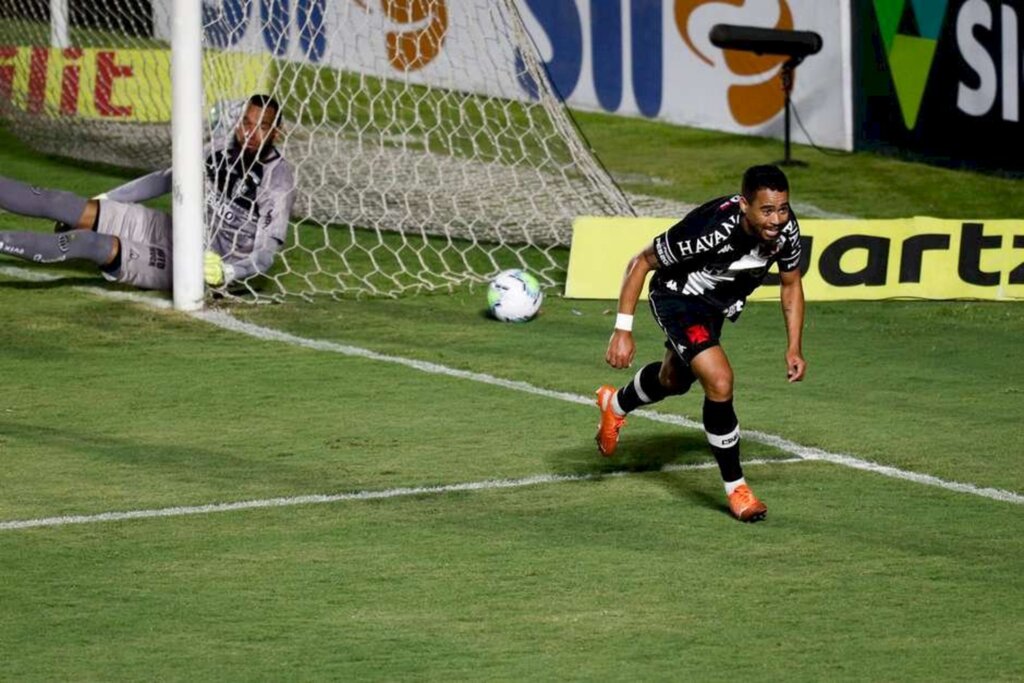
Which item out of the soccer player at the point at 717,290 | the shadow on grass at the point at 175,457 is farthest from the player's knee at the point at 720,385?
the shadow on grass at the point at 175,457

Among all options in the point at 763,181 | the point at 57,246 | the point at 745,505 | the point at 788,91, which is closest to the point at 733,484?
the point at 745,505

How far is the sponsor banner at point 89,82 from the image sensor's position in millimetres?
14461

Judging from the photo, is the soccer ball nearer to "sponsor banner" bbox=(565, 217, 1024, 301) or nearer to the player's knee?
"sponsor banner" bbox=(565, 217, 1024, 301)

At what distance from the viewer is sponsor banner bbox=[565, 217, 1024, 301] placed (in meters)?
9.91

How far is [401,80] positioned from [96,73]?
331cm

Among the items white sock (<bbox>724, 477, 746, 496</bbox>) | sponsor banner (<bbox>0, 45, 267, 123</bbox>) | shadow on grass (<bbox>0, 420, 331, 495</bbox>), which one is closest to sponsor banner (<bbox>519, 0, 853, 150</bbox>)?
sponsor banner (<bbox>0, 45, 267, 123</bbox>)

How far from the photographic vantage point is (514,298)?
9359 millimetres

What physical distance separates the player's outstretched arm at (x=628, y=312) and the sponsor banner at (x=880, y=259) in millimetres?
3605

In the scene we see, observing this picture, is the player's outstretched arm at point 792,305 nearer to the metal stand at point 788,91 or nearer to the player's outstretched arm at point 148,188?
the player's outstretched arm at point 148,188

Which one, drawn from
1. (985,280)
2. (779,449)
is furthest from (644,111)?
(779,449)

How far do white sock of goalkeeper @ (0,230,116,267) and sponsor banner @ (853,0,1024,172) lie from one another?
24.1 ft

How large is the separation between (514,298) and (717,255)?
3.24 meters

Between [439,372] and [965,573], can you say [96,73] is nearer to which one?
[439,372]

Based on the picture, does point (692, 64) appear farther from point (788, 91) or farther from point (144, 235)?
point (144, 235)
